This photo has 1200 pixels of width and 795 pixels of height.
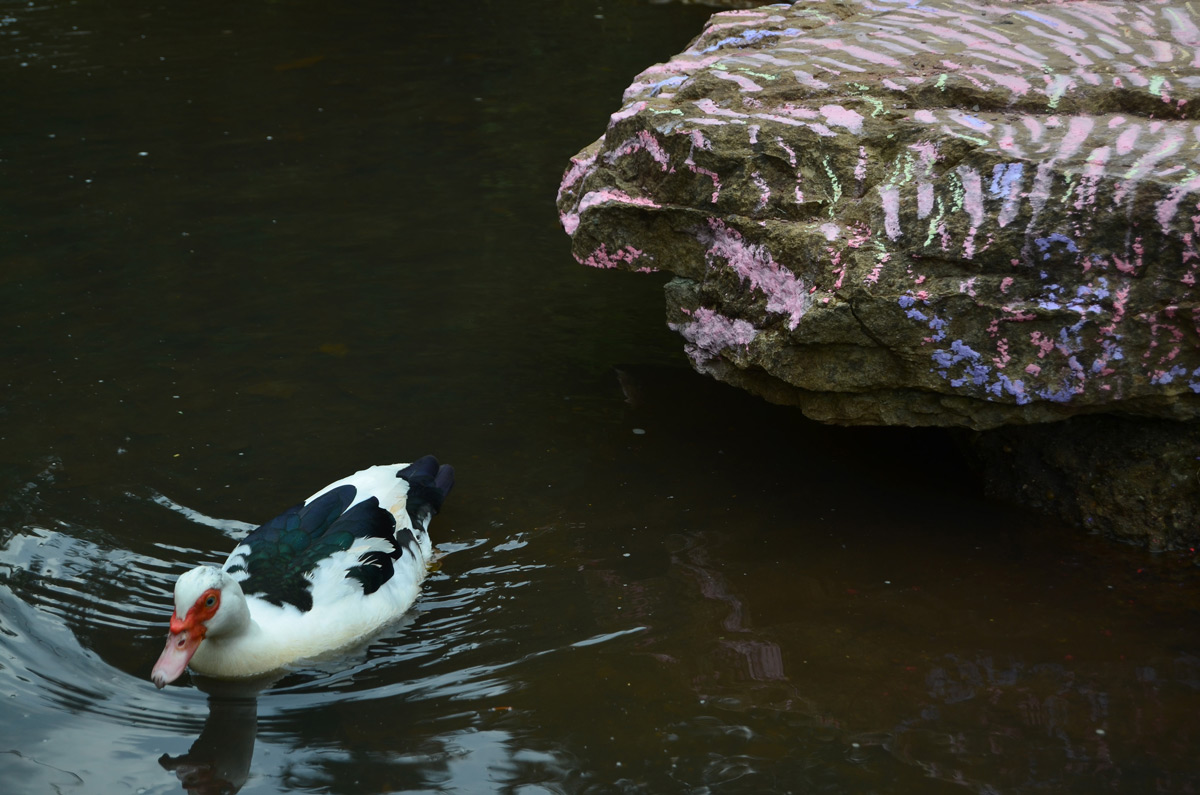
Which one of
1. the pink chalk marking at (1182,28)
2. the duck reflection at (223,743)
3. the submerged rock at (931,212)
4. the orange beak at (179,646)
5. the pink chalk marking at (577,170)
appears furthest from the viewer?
the pink chalk marking at (577,170)

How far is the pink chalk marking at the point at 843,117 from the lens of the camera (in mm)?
4336

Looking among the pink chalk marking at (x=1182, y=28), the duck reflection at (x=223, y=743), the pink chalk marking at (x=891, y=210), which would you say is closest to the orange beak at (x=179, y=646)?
the duck reflection at (x=223, y=743)

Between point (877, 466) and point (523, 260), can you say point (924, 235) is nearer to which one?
point (877, 466)

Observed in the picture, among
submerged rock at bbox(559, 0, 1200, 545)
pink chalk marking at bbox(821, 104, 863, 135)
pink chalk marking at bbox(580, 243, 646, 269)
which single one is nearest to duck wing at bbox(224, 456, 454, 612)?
pink chalk marking at bbox(580, 243, 646, 269)

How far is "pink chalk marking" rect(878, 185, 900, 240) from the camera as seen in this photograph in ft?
13.2

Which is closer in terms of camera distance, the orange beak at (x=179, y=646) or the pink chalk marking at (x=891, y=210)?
the orange beak at (x=179, y=646)

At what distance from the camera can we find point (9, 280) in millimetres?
6430

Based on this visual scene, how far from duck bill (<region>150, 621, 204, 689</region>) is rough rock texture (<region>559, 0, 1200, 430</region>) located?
2.16 metres

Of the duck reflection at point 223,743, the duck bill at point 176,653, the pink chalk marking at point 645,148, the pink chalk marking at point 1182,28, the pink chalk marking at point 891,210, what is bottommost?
the duck reflection at point 223,743

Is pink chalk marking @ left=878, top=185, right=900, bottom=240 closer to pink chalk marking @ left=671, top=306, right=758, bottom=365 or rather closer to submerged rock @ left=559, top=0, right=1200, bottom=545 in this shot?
submerged rock @ left=559, top=0, right=1200, bottom=545

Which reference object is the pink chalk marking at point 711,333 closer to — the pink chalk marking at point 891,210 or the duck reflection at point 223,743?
the pink chalk marking at point 891,210

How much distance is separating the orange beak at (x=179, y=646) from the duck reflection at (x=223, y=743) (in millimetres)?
201

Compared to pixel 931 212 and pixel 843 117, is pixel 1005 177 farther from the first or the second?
pixel 843 117

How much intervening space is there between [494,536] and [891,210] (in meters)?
1.94
